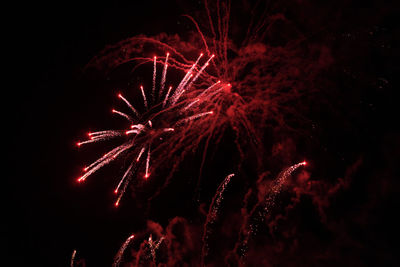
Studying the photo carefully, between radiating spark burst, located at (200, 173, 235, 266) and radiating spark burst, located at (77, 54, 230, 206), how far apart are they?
3.83 feet

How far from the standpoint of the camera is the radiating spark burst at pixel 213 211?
7520 millimetres

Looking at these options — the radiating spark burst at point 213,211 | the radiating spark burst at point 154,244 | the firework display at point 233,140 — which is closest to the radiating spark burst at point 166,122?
the firework display at point 233,140

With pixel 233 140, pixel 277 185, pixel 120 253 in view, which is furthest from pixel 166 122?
pixel 120 253

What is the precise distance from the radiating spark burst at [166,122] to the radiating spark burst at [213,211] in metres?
1.17

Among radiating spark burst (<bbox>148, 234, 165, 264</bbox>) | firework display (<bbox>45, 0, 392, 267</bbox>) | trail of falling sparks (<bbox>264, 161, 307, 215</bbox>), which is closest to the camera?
firework display (<bbox>45, 0, 392, 267</bbox>)

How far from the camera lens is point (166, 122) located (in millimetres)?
6980

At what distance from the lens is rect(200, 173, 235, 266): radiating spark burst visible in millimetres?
7520

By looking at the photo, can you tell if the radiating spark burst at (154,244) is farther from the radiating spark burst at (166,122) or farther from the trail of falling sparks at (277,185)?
the trail of falling sparks at (277,185)

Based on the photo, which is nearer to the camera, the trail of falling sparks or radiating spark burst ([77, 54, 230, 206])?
radiating spark burst ([77, 54, 230, 206])

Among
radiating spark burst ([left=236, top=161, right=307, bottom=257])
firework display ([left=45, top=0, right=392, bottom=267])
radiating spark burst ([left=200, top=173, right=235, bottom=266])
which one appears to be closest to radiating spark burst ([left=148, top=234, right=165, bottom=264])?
firework display ([left=45, top=0, right=392, bottom=267])

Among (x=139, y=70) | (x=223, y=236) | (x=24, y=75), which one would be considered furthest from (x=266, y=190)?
(x=24, y=75)

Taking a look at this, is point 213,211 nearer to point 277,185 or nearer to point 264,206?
point 264,206

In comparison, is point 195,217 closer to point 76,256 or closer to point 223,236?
point 223,236

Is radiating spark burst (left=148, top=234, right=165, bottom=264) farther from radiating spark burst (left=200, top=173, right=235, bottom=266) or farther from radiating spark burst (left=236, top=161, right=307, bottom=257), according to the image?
radiating spark burst (left=236, top=161, right=307, bottom=257)
